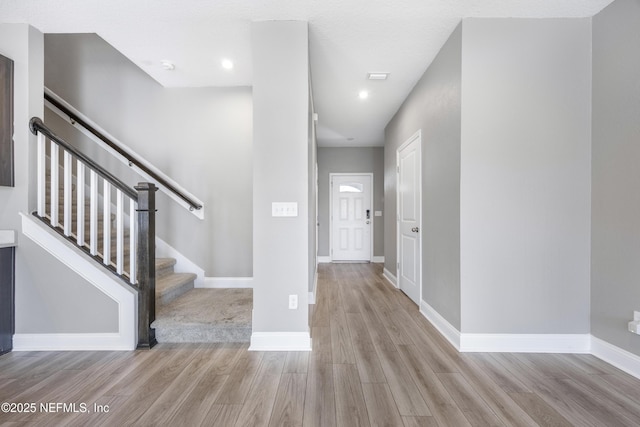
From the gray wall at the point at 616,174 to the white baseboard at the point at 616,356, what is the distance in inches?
1.4

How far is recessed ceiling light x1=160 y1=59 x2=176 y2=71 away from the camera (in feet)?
8.91

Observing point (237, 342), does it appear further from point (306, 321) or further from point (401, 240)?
point (401, 240)

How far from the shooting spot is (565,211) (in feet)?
6.73

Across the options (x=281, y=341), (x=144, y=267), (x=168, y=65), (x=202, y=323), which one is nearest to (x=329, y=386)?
(x=281, y=341)

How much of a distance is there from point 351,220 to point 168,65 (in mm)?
4290

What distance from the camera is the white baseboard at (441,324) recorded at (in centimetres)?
213

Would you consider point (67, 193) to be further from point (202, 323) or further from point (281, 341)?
point (281, 341)

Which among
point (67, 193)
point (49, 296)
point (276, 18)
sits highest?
point (276, 18)

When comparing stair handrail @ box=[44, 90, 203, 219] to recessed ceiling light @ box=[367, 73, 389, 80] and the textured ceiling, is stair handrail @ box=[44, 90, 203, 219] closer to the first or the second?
the textured ceiling

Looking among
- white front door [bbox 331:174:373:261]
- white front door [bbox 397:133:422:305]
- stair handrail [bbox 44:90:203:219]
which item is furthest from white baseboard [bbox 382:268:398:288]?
stair handrail [bbox 44:90:203:219]

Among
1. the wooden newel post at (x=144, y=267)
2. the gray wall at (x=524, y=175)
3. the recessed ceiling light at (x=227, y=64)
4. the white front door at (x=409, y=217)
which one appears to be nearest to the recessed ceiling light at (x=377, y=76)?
the white front door at (x=409, y=217)

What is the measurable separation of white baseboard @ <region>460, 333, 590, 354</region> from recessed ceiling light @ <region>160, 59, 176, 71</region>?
11.7 feet

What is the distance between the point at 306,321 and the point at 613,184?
2.35 metres

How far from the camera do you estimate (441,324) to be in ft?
7.82
